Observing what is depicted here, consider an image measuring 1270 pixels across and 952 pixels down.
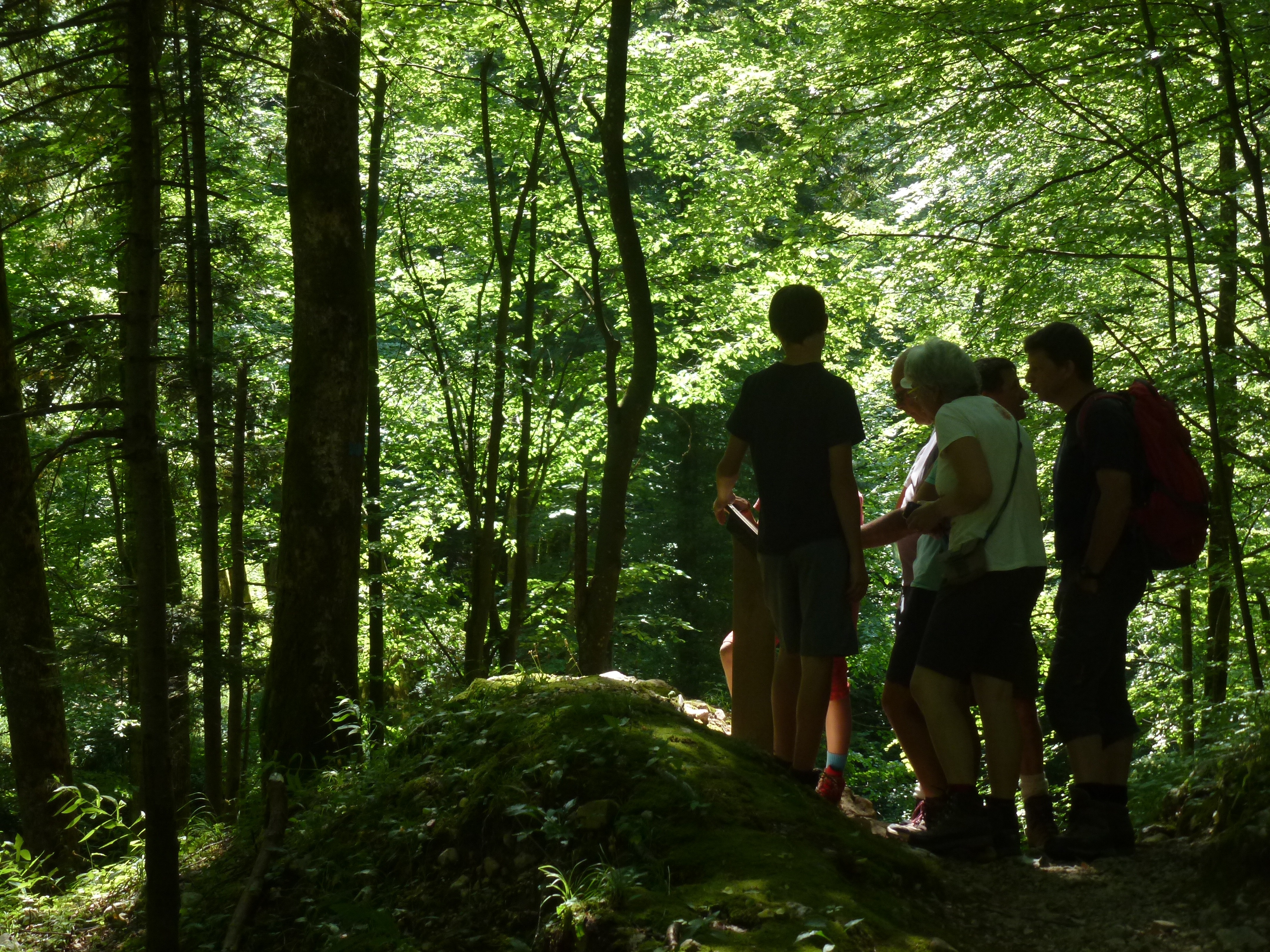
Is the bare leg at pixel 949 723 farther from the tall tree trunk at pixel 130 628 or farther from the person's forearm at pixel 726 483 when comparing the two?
the tall tree trunk at pixel 130 628

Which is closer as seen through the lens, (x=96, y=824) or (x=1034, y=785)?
(x=1034, y=785)

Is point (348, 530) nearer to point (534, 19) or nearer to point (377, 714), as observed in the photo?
point (377, 714)

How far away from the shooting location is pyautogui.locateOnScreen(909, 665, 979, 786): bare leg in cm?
406

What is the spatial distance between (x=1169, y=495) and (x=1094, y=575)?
0.40 m

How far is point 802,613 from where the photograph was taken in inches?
161

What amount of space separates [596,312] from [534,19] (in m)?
3.48

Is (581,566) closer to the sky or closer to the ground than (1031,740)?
closer to the sky

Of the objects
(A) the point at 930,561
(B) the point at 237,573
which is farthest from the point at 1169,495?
(B) the point at 237,573

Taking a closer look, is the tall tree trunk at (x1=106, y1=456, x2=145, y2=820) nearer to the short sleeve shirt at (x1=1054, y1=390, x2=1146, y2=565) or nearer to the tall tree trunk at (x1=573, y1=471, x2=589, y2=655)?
the tall tree trunk at (x1=573, y1=471, x2=589, y2=655)

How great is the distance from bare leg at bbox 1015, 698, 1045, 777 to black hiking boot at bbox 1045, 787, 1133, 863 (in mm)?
437

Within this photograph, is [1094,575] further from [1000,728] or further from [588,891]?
[588,891]

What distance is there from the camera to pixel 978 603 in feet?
13.2

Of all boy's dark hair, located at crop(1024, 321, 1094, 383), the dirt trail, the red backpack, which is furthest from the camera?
boy's dark hair, located at crop(1024, 321, 1094, 383)

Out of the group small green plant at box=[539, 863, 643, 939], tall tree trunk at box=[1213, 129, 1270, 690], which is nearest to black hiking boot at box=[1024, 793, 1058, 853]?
tall tree trunk at box=[1213, 129, 1270, 690]
